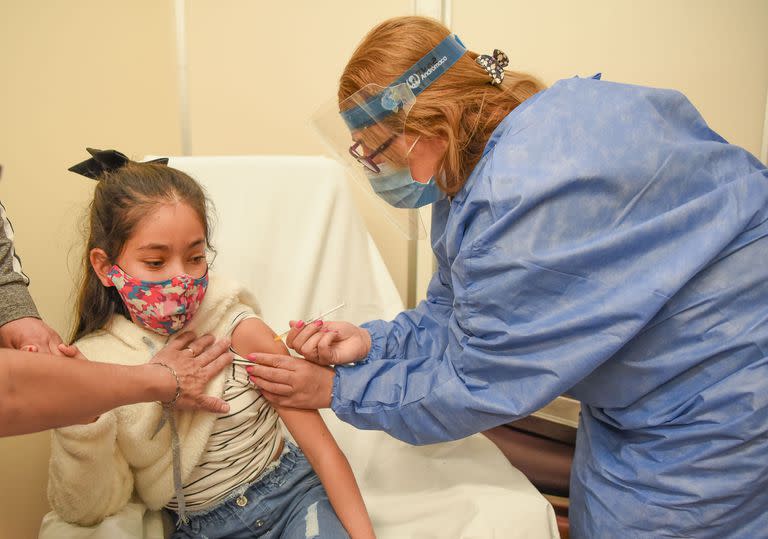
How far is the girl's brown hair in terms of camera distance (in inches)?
44.6

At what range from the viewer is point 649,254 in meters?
0.94

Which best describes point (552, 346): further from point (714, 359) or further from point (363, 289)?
point (363, 289)

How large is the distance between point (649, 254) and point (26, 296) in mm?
1172

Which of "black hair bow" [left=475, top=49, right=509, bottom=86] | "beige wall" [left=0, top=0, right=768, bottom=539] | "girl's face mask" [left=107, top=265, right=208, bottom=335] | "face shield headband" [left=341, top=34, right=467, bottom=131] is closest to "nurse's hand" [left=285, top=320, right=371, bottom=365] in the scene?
"girl's face mask" [left=107, top=265, right=208, bottom=335]

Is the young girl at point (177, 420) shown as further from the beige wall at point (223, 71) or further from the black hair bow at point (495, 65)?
the black hair bow at point (495, 65)

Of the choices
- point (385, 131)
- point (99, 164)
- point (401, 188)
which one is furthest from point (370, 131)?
point (99, 164)

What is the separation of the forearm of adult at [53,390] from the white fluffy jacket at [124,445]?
142mm

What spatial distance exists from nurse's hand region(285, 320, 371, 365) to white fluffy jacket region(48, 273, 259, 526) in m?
0.17

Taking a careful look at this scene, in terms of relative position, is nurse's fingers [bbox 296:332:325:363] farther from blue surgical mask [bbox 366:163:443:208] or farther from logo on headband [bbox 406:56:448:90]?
logo on headband [bbox 406:56:448:90]

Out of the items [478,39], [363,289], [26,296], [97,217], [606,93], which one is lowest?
[363,289]

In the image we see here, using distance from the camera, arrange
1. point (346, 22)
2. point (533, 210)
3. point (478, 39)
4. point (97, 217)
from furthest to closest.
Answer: point (346, 22)
point (478, 39)
point (97, 217)
point (533, 210)

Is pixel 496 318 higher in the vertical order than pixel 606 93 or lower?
lower

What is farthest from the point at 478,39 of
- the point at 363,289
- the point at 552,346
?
the point at 552,346

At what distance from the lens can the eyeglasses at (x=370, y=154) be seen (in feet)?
3.76
